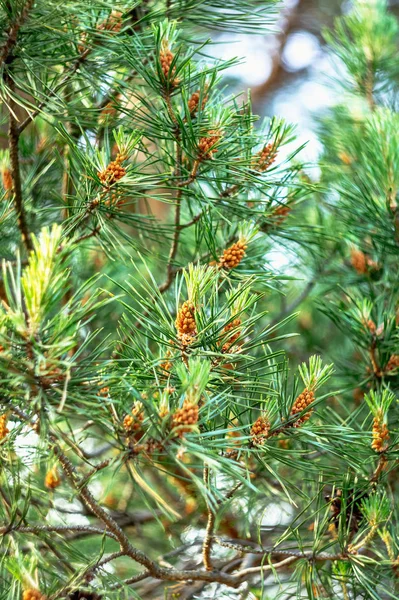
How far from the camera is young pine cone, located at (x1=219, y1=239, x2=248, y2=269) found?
0.66 metres

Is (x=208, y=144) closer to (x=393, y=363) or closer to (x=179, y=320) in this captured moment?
(x=179, y=320)

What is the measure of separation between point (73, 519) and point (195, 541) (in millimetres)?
202

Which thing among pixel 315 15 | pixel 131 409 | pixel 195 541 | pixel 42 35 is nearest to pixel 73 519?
pixel 195 541

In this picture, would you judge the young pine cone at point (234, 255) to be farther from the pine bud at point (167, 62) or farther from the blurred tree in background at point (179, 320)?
the pine bud at point (167, 62)

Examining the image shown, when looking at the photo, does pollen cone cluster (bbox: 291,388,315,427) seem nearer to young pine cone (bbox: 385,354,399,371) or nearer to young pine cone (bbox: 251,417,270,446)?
young pine cone (bbox: 251,417,270,446)

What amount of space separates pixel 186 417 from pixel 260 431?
0.12 meters

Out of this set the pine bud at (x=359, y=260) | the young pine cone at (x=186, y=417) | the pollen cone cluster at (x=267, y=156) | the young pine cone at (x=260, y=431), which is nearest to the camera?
the young pine cone at (x=186, y=417)

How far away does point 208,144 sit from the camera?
24.3 inches

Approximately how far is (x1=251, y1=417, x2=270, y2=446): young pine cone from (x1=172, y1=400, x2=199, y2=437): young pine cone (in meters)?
0.12

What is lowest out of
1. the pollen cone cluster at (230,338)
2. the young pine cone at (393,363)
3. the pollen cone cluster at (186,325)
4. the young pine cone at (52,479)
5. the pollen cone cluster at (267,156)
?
the young pine cone at (52,479)

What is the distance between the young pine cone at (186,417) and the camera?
1.53 feet

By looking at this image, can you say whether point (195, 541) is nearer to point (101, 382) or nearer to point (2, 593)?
point (2, 593)

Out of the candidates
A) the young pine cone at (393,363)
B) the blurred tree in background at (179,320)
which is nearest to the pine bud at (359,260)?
the blurred tree in background at (179,320)

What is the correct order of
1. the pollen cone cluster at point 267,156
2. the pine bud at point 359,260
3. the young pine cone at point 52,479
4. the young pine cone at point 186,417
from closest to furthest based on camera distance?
the young pine cone at point 186,417, the pollen cone cluster at point 267,156, the young pine cone at point 52,479, the pine bud at point 359,260
